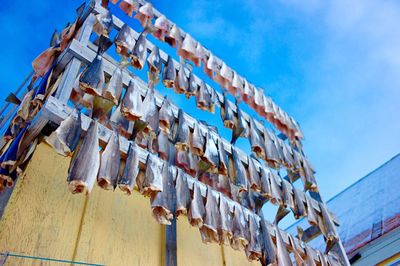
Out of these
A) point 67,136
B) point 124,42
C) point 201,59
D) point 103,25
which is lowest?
point 67,136

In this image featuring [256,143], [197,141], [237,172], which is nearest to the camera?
[197,141]

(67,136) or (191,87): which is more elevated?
(191,87)

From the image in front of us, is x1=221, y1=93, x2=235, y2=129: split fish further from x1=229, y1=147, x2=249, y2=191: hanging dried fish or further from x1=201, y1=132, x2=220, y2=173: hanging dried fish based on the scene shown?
x1=201, y1=132, x2=220, y2=173: hanging dried fish

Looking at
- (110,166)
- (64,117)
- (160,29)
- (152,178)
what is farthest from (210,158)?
(160,29)

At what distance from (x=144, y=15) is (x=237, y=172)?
7.40 ft

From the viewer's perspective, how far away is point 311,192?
4.73m

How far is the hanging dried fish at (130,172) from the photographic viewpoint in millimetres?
2137

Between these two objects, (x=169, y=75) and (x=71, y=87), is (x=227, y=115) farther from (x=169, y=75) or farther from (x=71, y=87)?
(x=71, y=87)

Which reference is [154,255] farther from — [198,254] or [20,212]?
[20,212]

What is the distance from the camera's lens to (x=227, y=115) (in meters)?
4.05

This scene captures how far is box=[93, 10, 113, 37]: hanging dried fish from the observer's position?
10.8ft

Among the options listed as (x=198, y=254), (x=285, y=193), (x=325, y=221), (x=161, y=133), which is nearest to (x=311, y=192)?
(x=325, y=221)

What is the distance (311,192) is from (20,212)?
3.79m

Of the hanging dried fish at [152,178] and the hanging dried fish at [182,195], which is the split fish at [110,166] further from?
the hanging dried fish at [182,195]
